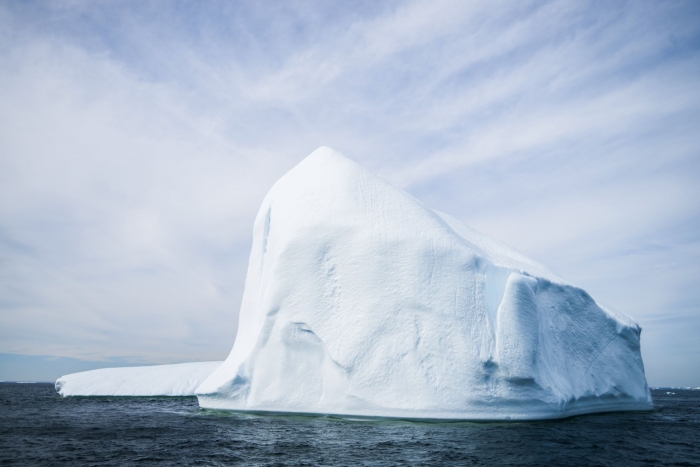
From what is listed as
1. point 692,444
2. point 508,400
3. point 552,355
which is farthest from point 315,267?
point 692,444

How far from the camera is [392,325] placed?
12.6m

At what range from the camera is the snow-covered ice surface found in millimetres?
20953

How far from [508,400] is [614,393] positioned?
20.0 ft

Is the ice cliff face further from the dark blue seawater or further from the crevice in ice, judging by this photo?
the crevice in ice

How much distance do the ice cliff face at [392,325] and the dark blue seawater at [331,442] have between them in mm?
657

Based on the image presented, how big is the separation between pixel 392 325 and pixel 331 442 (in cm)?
401

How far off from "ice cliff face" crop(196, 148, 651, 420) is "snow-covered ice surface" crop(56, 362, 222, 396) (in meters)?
7.33

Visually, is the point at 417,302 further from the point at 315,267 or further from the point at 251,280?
Answer: the point at 251,280

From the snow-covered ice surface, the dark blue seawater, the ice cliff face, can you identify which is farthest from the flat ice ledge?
the snow-covered ice surface

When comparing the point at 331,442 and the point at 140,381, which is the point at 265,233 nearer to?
the point at 331,442

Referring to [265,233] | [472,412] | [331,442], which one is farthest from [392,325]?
[265,233]

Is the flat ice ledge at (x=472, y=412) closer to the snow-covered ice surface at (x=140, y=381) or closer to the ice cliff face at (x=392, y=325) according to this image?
the ice cliff face at (x=392, y=325)

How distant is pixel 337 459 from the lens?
774cm

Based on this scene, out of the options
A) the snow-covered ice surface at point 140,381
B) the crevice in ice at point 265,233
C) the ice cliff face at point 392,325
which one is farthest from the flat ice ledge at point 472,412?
the snow-covered ice surface at point 140,381
